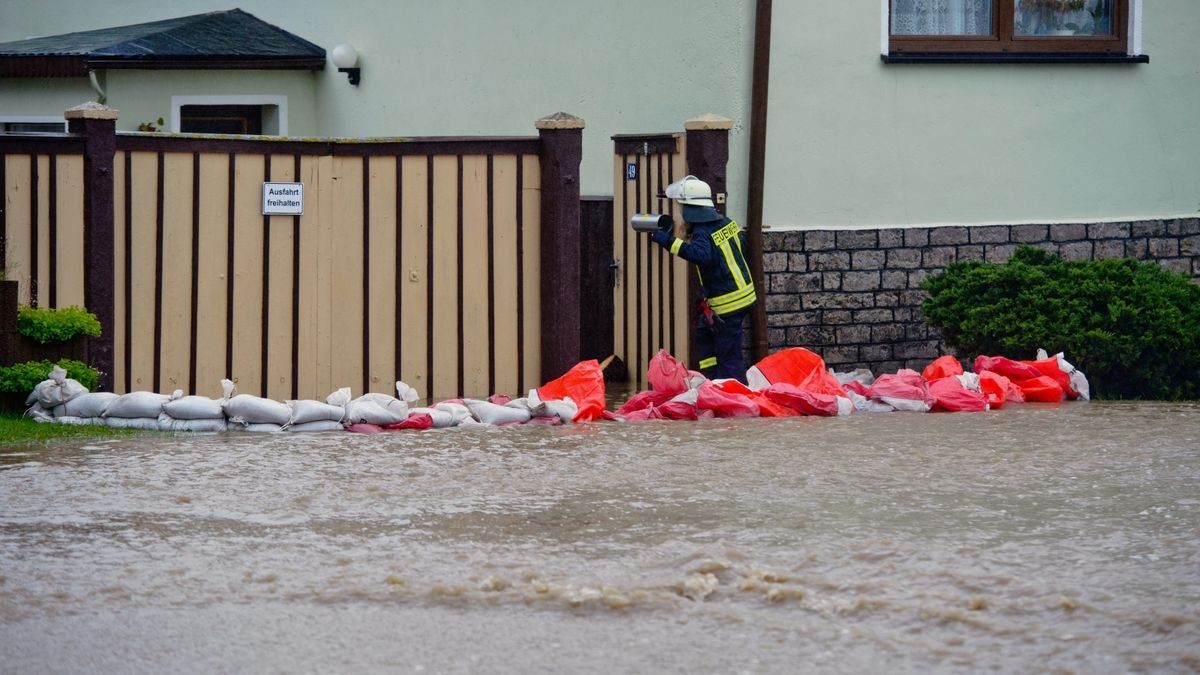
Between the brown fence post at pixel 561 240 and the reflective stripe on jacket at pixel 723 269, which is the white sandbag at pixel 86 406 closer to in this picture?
the brown fence post at pixel 561 240

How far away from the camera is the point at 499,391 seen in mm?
11164

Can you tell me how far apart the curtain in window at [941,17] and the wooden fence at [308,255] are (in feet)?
11.3

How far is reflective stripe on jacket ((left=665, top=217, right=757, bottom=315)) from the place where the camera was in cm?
1116

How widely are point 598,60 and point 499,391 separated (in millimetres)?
3769

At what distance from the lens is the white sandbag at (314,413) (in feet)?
30.8

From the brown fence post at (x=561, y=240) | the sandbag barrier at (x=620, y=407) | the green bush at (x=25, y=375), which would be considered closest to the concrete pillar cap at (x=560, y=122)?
the brown fence post at (x=561, y=240)

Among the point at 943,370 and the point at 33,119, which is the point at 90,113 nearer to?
the point at 943,370

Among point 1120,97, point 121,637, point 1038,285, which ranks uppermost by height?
point 1120,97

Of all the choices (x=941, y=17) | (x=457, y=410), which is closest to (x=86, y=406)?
(x=457, y=410)

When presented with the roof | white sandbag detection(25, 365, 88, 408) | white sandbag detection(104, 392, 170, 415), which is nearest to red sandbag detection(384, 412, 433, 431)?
white sandbag detection(104, 392, 170, 415)

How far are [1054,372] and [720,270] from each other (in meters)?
2.40

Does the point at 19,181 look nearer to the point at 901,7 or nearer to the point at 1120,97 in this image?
the point at 901,7

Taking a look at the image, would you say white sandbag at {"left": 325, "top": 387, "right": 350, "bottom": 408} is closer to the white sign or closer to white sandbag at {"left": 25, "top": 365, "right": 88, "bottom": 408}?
white sandbag at {"left": 25, "top": 365, "right": 88, "bottom": 408}

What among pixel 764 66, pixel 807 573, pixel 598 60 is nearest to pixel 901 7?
pixel 764 66
